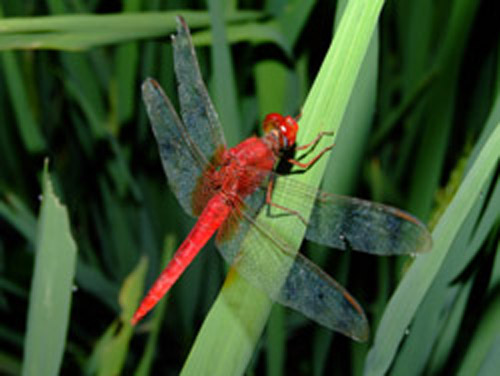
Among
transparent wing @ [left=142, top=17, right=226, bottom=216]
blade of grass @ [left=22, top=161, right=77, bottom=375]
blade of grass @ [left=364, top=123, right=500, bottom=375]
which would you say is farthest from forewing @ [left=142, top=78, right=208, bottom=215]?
blade of grass @ [left=364, top=123, right=500, bottom=375]

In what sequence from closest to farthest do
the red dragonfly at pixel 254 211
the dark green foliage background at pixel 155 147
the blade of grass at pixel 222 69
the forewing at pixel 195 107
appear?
the red dragonfly at pixel 254 211 → the blade of grass at pixel 222 69 → the forewing at pixel 195 107 → the dark green foliage background at pixel 155 147

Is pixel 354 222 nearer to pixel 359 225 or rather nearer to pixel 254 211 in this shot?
pixel 359 225

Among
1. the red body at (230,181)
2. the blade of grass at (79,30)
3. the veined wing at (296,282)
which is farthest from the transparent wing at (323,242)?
the blade of grass at (79,30)

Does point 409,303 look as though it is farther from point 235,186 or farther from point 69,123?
point 69,123

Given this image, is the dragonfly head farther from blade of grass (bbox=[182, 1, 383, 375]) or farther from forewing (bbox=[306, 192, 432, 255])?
blade of grass (bbox=[182, 1, 383, 375])

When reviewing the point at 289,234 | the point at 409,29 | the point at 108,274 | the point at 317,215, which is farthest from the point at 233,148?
the point at 108,274

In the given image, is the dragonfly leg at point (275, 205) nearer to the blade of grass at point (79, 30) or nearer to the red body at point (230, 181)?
the red body at point (230, 181)
